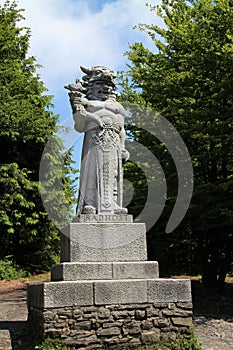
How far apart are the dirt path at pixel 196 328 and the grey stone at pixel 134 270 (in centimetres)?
135

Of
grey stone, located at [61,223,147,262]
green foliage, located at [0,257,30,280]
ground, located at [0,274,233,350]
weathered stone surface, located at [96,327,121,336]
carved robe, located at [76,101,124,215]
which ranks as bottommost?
ground, located at [0,274,233,350]

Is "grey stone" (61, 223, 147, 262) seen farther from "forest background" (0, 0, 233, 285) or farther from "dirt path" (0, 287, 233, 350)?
"forest background" (0, 0, 233, 285)

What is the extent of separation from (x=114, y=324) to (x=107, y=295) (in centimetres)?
41

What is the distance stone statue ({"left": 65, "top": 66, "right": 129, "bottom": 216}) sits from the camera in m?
7.49

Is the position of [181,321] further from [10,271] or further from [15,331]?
[10,271]

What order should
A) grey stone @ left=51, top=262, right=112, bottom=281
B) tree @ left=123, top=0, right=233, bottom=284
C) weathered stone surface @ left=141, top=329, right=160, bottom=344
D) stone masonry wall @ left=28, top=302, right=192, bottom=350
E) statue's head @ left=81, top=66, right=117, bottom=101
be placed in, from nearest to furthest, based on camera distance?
stone masonry wall @ left=28, top=302, right=192, bottom=350 → weathered stone surface @ left=141, top=329, right=160, bottom=344 → grey stone @ left=51, top=262, right=112, bottom=281 → statue's head @ left=81, top=66, right=117, bottom=101 → tree @ left=123, top=0, right=233, bottom=284

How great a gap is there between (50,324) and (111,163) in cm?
284

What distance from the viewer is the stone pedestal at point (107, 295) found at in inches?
243

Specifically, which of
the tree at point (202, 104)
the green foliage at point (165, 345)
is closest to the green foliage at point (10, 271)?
the tree at point (202, 104)

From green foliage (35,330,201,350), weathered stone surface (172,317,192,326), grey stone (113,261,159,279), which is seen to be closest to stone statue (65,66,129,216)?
grey stone (113,261,159,279)

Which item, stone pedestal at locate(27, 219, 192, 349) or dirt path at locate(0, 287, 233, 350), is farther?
dirt path at locate(0, 287, 233, 350)

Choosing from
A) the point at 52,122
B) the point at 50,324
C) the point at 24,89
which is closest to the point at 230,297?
the point at 50,324

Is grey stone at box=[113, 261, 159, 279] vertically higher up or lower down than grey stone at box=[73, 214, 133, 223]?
lower down

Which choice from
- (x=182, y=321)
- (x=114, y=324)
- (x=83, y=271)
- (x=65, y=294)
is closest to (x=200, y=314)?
(x=182, y=321)
